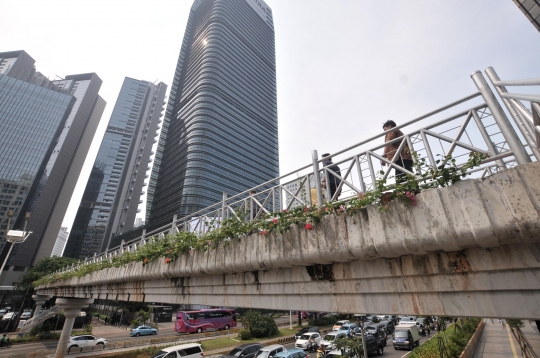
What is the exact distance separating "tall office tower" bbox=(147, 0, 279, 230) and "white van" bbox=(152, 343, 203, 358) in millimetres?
60545

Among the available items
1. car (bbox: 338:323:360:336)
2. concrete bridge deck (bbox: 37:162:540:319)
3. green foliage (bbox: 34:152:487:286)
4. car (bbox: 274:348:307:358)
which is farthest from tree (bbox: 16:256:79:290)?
concrete bridge deck (bbox: 37:162:540:319)

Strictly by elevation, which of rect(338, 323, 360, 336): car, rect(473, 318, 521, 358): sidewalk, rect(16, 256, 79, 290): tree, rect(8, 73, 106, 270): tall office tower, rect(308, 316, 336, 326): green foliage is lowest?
rect(308, 316, 336, 326): green foliage

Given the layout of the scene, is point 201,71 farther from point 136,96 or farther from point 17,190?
point 17,190

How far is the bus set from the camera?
92.5 ft

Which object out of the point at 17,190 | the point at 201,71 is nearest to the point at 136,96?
the point at 201,71

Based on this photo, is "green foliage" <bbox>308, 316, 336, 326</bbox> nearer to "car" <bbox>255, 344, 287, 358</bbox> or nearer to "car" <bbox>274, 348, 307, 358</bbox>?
"car" <bbox>274, 348, 307, 358</bbox>

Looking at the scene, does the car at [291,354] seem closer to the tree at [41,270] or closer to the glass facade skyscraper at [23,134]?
the tree at [41,270]

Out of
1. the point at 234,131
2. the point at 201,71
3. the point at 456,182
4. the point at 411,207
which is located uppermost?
the point at 201,71

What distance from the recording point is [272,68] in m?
122

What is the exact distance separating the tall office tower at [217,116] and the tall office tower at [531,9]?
7290cm

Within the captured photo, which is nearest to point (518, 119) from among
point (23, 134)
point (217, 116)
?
point (217, 116)

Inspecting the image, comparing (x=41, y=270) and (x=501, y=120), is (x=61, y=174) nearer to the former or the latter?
(x=41, y=270)

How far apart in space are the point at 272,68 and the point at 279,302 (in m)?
131

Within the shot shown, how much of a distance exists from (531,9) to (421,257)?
94.5 ft
